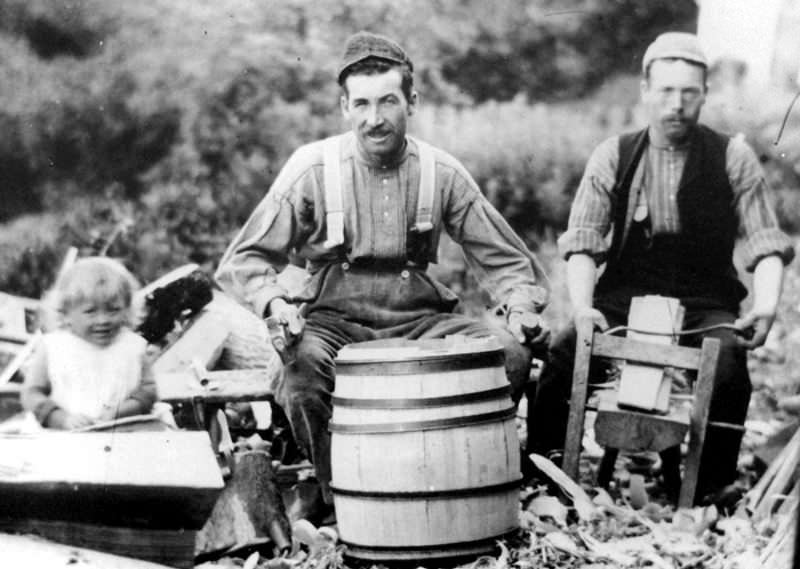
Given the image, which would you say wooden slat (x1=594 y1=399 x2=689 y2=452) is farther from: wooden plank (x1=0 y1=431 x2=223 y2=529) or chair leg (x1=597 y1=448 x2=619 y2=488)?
wooden plank (x1=0 y1=431 x2=223 y2=529)

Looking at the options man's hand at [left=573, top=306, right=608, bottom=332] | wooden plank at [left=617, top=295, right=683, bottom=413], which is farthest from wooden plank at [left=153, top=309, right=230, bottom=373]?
wooden plank at [left=617, top=295, right=683, bottom=413]

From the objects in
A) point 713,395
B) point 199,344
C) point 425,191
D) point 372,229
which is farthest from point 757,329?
point 199,344

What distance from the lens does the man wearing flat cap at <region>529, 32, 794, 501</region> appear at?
462cm

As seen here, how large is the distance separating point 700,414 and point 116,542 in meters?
2.23

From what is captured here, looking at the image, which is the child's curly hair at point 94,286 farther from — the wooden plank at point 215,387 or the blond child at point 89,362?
the wooden plank at point 215,387

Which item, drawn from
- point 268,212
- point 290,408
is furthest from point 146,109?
point 290,408

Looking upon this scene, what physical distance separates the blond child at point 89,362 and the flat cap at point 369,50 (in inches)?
48.9

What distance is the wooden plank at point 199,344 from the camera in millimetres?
4902

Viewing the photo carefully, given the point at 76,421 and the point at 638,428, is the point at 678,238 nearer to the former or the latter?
the point at 638,428

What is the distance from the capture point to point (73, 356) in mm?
4227

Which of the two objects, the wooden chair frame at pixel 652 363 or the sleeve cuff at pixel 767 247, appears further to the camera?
the sleeve cuff at pixel 767 247

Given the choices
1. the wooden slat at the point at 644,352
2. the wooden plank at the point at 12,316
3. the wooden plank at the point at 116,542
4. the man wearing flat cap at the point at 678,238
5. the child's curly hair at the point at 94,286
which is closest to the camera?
the wooden plank at the point at 116,542

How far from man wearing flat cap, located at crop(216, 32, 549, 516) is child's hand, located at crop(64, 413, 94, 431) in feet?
2.50

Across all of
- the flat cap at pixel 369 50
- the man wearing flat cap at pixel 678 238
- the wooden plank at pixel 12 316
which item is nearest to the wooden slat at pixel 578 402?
the man wearing flat cap at pixel 678 238
